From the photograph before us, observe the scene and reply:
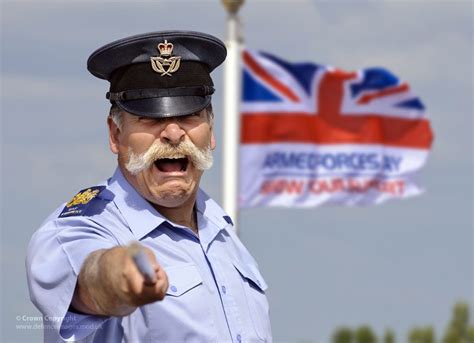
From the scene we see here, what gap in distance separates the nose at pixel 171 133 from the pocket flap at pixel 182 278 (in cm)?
43

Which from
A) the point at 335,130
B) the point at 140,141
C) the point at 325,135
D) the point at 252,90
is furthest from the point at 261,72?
the point at 140,141

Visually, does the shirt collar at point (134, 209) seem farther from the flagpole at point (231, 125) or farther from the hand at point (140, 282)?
the flagpole at point (231, 125)

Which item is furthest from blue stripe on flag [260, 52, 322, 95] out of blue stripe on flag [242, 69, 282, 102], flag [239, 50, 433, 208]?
blue stripe on flag [242, 69, 282, 102]

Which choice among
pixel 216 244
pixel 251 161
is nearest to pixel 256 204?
pixel 251 161

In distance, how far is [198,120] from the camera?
488cm

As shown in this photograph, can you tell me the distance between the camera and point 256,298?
506 cm

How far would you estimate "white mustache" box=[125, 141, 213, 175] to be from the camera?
4.71 metres

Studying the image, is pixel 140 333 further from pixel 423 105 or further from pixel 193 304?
pixel 423 105

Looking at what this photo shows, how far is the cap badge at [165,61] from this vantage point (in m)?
4.91

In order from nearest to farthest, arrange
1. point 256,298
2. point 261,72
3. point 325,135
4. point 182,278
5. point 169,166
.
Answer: point 182,278, point 169,166, point 256,298, point 261,72, point 325,135

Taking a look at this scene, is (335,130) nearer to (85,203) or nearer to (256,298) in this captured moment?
(256,298)

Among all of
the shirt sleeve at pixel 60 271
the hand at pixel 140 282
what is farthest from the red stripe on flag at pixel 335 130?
the hand at pixel 140 282

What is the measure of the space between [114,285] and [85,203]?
3.46 ft

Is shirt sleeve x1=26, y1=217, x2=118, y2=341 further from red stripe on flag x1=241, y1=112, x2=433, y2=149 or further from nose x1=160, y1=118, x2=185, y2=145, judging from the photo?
red stripe on flag x1=241, y1=112, x2=433, y2=149
